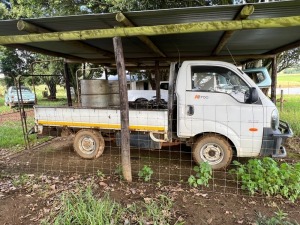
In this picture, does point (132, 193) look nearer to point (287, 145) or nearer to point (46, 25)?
point (46, 25)

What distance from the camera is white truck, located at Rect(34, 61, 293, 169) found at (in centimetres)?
431

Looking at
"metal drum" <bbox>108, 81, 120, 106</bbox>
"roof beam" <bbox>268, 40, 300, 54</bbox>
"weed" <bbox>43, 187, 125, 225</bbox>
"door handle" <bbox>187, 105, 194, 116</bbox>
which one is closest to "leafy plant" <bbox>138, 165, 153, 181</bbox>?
"weed" <bbox>43, 187, 125, 225</bbox>

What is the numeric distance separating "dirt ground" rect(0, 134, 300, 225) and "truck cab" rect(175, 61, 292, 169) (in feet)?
1.87

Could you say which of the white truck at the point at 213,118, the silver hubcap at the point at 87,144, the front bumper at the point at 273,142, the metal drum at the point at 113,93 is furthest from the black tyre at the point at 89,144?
the front bumper at the point at 273,142

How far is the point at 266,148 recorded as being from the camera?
4359 mm

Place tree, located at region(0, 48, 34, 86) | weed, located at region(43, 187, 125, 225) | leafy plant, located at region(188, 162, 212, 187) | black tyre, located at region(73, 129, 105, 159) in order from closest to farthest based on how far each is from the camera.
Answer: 1. weed, located at region(43, 187, 125, 225)
2. leafy plant, located at region(188, 162, 212, 187)
3. black tyre, located at region(73, 129, 105, 159)
4. tree, located at region(0, 48, 34, 86)

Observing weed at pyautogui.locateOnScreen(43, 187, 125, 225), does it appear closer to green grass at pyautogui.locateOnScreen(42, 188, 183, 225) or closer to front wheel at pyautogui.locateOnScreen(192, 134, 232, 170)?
green grass at pyautogui.locateOnScreen(42, 188, 183, 225)

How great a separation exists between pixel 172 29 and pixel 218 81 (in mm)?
1564

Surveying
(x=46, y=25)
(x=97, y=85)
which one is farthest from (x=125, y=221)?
(x=97, y=85)

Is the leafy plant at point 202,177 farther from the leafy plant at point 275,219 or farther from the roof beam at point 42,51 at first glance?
the roof beam at point 42,51

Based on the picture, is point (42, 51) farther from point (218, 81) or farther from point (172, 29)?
point (218, 81)

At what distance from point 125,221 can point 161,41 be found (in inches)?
151

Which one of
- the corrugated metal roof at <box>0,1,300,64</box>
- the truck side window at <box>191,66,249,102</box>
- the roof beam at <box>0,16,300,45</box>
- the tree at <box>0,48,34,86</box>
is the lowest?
the truck side window at <box>191,66,249,102</box>

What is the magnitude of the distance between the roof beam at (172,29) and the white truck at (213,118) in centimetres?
120
